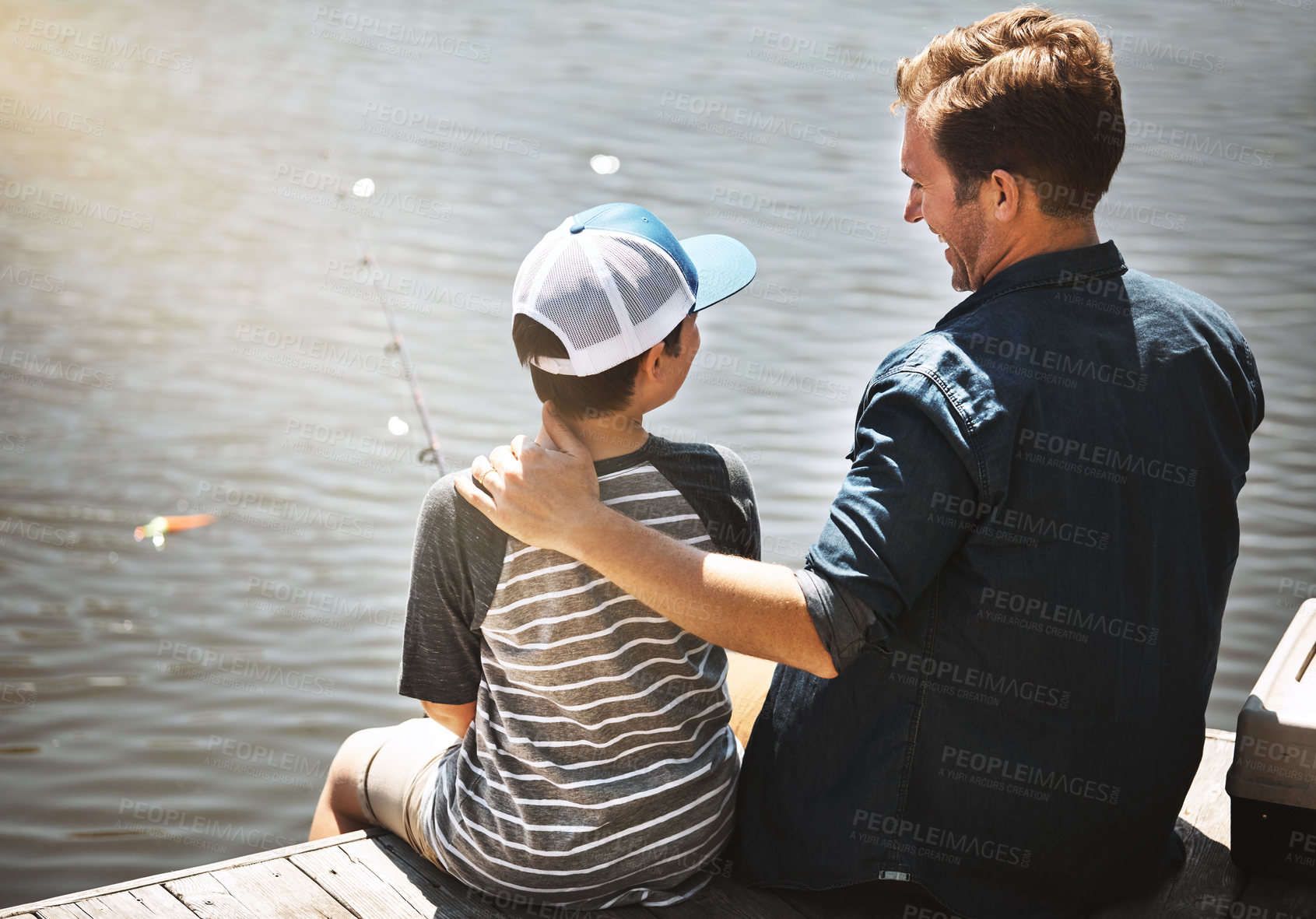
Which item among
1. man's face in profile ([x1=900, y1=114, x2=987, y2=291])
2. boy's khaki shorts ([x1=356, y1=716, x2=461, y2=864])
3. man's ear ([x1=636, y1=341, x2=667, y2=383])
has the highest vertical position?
man's face in profile ([x1=900, y1=114, x2=987, y2=291])

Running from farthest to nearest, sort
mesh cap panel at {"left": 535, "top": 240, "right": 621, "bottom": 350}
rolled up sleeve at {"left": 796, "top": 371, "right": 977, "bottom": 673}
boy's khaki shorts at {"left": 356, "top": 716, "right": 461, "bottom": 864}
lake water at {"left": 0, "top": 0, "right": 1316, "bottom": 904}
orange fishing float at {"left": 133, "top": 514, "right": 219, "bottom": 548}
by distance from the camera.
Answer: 1. orange fishing float at {"left": 133, "top": 514, "right": 219, "bottom": 548}
2. lake water at {"left": 0, "top": 0, "right": 1316, "bottom": 904}
3. boy's khaki shorts at {"left": 356, "top": 716, "right": 461, "bottom": 864}
4. mesh cap panel at {"left": 535, "top": 240, "right": 621, "bottom": 350}
5. rolled up sleeve at {"left": 796, "top": 371, "right": 977, "bottom": 673}

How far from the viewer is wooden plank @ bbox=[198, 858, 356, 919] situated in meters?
1.64

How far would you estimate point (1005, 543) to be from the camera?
138 cm

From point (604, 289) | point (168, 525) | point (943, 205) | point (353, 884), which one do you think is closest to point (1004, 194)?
point (943, 205)

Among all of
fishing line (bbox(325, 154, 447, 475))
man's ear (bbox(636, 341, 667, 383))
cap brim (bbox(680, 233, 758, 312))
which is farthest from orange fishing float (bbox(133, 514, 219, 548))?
man's ear (bbox(636, 341, 667, 383))

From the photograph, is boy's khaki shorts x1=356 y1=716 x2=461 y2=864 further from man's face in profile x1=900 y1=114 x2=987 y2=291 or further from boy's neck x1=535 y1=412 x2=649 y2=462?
man's face in profile x1=900 y1=114 x2=987 y2=291

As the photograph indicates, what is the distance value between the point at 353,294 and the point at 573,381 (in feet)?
12.5

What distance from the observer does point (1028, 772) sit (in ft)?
4.77

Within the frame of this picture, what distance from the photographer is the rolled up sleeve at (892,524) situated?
131 centimetres

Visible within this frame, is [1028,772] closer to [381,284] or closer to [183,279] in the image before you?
[381,284]

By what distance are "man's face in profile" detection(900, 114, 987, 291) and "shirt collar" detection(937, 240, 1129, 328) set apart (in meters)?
0.08

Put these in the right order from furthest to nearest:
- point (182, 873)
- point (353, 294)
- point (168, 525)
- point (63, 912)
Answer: point (353, 294), point (168, 525), point (182, 873), point (63, 912)

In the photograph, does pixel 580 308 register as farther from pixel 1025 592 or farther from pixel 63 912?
pixel 63 912

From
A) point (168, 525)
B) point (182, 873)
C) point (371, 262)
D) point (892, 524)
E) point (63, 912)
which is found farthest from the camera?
point (371, 262)
